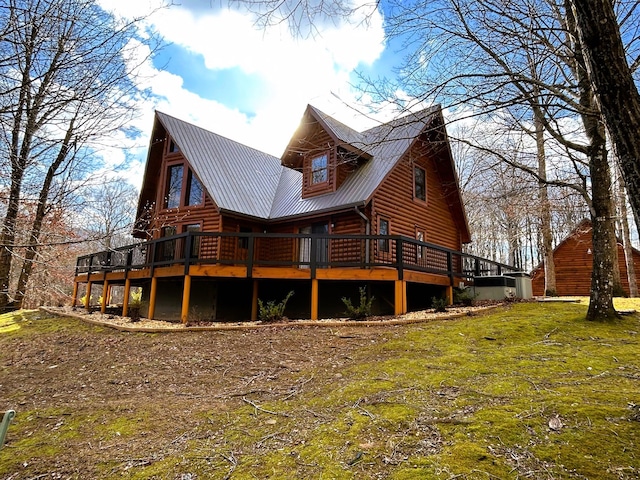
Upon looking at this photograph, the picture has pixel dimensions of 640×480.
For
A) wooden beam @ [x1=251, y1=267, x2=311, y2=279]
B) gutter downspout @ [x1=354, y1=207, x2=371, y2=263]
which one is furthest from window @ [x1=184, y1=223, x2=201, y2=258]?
gutter downspout @ [x1=354, y1=207, x2=371, y2=263]

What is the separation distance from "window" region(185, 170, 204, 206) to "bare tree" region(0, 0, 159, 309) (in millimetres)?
10926

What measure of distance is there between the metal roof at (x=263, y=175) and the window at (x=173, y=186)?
1.15 meters

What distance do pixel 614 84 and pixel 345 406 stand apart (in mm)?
3727

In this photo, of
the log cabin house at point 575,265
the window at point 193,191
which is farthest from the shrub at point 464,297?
the log cabin house at point 575,265

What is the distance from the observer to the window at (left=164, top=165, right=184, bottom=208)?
16062 millimetres

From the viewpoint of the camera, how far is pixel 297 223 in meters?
15.0

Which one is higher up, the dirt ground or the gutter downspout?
the gutter downspout

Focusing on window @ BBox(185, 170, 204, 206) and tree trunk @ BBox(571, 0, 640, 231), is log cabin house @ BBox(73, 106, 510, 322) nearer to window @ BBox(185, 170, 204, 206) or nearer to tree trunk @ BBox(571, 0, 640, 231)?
Result: window @ BBox(185, 170, 204, 206)

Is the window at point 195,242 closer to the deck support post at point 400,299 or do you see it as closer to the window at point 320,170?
the window at point 320,170

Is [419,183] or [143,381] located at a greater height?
[419,183]

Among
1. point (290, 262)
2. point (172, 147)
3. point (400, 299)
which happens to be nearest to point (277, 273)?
point (290, 262)

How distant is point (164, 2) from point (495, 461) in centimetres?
481

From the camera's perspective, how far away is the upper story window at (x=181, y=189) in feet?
50.6

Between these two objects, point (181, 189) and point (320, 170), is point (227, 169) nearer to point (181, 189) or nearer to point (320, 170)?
point (181, 189)
